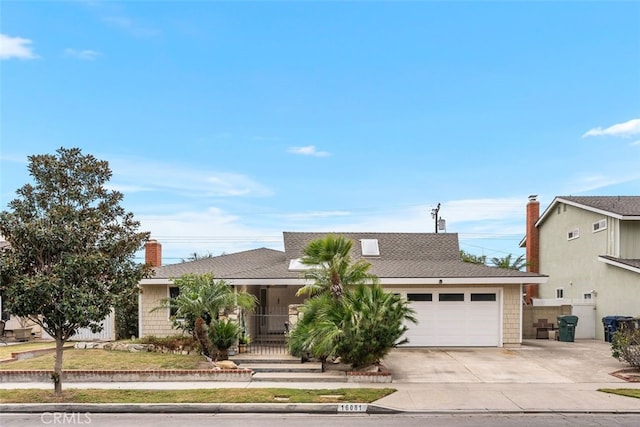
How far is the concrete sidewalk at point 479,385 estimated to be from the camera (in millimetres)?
9742

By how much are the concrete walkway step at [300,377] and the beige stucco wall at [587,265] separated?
13.8 metres

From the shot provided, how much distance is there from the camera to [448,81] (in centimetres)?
1938

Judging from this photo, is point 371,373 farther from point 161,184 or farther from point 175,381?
point 161,184

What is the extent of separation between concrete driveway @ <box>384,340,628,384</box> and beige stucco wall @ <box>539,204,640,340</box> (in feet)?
9.94

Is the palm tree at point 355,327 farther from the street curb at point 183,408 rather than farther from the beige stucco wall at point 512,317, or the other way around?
the beige stucco wall at point 512,317

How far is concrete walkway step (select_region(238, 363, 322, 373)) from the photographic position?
42.1 feet

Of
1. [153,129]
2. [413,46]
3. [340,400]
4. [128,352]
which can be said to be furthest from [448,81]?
[128,352]

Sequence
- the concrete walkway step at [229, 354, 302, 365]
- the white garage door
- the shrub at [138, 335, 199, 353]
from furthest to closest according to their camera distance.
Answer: the white garage door < the shrub at [138, 335, 199, 353] < the concrete walkway step at [229, 354, 302, 365]

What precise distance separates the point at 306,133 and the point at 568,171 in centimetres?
1299

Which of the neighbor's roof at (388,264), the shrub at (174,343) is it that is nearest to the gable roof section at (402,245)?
the neighbor's roof at (388,264)

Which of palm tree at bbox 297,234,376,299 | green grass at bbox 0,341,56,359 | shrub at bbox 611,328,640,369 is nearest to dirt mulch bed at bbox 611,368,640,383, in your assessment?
shrub at bbox 611,328,640,369

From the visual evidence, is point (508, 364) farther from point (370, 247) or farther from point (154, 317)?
point (154, 317)

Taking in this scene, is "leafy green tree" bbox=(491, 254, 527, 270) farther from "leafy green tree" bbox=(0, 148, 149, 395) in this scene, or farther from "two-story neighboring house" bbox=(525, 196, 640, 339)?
"leafy green tree" bbox=(0, 148, 149, 395)

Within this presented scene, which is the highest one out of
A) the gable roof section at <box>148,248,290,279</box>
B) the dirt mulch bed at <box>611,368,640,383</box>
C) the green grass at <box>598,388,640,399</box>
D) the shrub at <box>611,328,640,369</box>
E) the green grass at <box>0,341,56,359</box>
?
the gable roof section at <box>148,248,290,279</box>
